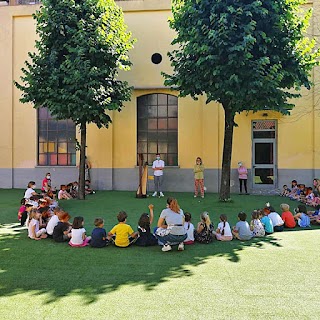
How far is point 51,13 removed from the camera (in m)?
13.6

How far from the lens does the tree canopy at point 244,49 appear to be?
1123 cm

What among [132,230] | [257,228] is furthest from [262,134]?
[132,230]

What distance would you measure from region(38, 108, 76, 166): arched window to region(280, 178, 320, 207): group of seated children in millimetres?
10365

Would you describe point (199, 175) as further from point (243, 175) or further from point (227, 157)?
point (227, 157)

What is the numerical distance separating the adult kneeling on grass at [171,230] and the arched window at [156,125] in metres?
10.8

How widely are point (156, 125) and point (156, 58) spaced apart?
10.7ft

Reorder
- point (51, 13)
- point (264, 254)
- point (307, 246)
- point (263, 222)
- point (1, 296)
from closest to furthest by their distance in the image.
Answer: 1. point (1, 296)
2. point (264, 254)
3. point (307, 246)
4. point (263, 222)
5. point (51, 13)

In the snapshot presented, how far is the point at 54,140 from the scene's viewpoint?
18766 millimetres

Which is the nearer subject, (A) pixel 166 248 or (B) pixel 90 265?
(B) pixel 90 265

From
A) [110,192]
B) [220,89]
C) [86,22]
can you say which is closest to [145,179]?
[110,192]

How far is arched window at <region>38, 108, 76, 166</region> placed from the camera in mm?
18641

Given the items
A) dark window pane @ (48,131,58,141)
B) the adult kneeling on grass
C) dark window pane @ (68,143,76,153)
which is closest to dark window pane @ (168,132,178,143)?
dark window pane @ (68,143,76,153)

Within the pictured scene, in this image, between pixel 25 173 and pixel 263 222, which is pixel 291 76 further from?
pixel 25 173

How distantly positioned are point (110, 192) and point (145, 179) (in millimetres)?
2414
